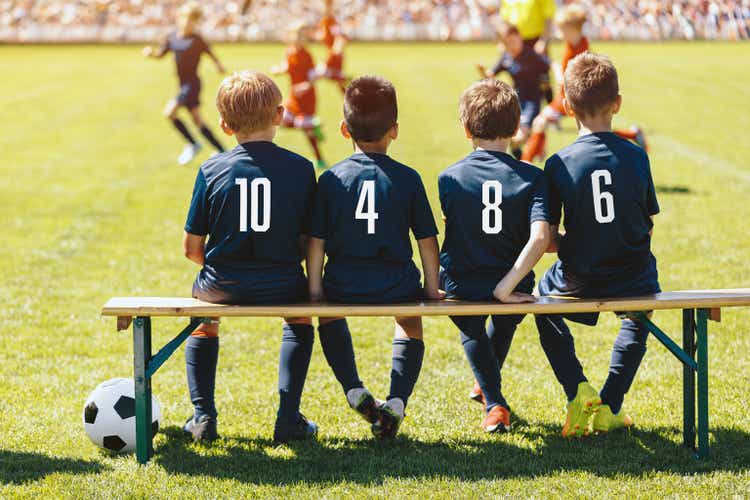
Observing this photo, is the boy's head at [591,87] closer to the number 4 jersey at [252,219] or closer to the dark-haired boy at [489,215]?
the dark-haired boy at [489,215]

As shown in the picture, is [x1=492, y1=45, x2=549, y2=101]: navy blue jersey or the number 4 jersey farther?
[x1=492, y1=45, x2=549, y2=101]: navy blue jersey

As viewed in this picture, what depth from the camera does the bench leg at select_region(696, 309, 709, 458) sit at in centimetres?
430

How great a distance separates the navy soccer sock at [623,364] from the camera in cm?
471

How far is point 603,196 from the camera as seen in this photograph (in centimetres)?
448

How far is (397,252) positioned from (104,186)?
333 inches

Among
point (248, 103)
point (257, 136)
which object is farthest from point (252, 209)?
point (248, 103)

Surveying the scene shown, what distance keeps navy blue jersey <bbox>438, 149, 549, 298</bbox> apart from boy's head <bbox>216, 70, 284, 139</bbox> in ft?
2.72

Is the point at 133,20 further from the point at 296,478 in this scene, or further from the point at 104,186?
the point at 296,478

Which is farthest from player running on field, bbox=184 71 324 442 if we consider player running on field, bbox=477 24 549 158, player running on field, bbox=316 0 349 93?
player running on field, bbox=316 0 349 93

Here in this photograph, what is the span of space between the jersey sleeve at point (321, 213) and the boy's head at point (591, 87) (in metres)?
1.18

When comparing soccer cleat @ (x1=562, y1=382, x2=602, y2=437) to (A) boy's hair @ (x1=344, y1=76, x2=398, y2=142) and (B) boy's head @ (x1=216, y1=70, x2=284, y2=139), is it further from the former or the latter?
(B) boy's head @ (x1=216, y1=70, x2=284, y2=139)

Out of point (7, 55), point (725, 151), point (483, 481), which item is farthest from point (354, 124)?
point (7, 55)

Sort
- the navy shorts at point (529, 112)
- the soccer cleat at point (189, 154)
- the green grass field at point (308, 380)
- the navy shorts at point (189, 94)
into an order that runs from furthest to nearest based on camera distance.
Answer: the soccer cleat at point (189, 154)
the navy shorts at point (189, 94)
the navy shorts at point (529, 112)
the green grass field at point (308, 380)

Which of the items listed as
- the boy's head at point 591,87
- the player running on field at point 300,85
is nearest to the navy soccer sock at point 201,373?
the boy's head at point 591,87
